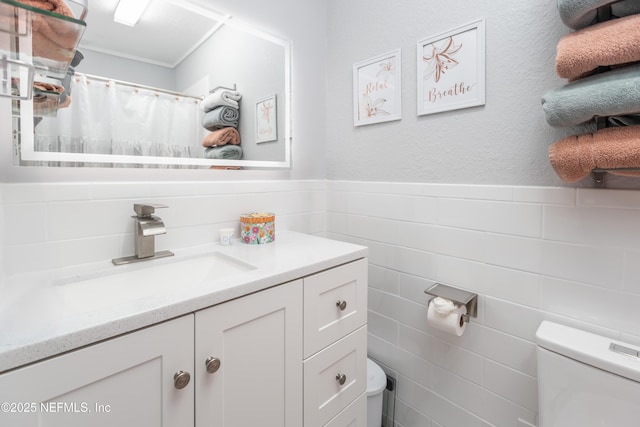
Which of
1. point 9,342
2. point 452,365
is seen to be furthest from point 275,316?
point 452,365

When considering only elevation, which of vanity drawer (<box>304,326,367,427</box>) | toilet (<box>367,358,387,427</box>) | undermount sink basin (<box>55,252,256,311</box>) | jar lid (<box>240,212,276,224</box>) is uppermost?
jar lid (<box>240,212,276,224</box>)

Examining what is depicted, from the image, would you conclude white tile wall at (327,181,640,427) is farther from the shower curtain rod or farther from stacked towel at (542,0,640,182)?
the shower curtain rod

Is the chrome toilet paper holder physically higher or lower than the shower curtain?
lower

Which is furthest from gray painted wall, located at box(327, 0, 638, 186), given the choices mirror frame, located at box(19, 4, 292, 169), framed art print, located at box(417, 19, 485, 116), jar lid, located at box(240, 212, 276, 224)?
jar lid, located at box(240, 212, 276, 224)

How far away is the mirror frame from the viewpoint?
840 mm

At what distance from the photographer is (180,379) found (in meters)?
0.64

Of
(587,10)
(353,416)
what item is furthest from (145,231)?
(587,10)

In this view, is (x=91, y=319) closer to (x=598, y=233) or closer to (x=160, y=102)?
(x=160, y=102)

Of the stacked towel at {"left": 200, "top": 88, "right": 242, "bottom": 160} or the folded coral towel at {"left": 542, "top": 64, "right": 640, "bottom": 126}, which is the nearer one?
the folded coral towel at {"left": 542, "top": 64, "right": 640, "bottom": 126}

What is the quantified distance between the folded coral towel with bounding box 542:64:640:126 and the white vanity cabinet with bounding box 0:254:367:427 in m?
0.70

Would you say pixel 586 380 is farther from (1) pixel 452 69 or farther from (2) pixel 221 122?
(2) pixel 221 122

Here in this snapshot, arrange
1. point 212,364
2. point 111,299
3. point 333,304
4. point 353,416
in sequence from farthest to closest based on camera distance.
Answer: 1. point 353,416
2. point 333,304
3. point 111,299
4. point 212,364

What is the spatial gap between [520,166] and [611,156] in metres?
0.29

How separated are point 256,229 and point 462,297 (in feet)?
2.57
